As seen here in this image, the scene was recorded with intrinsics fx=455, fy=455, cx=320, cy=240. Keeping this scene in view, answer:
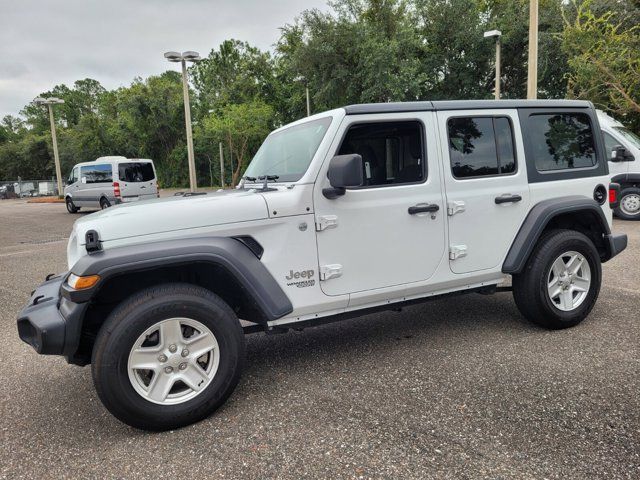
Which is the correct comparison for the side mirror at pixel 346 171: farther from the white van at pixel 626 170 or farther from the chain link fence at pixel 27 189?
the chain link fence at pixel 27 189

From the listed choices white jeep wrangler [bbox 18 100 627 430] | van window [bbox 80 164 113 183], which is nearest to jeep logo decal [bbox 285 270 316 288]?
white jeep wrangler [bbox 18 100 627 430]

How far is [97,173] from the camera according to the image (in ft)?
58.6

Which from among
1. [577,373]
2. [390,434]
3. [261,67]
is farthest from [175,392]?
[261,67]

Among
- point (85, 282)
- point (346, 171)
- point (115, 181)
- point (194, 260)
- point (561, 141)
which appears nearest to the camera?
point (85, 282)

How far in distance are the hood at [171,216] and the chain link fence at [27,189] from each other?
48.7 meters

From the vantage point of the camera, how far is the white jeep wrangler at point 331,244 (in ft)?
8.62

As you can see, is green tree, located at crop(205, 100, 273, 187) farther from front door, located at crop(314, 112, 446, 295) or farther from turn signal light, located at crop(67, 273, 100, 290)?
turn signal light, located at crop(67, 273, 100, 290)

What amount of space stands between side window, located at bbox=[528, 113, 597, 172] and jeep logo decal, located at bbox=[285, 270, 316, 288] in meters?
2.26

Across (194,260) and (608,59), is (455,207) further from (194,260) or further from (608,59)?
(608,59)

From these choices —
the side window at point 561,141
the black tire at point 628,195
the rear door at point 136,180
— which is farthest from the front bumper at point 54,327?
the rear door at point 136,180

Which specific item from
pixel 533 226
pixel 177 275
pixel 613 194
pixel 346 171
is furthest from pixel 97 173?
pixel 613 194

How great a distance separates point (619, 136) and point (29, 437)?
39.4ft

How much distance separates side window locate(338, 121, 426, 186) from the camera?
338 centimetres

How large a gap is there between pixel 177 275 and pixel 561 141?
3.44m
